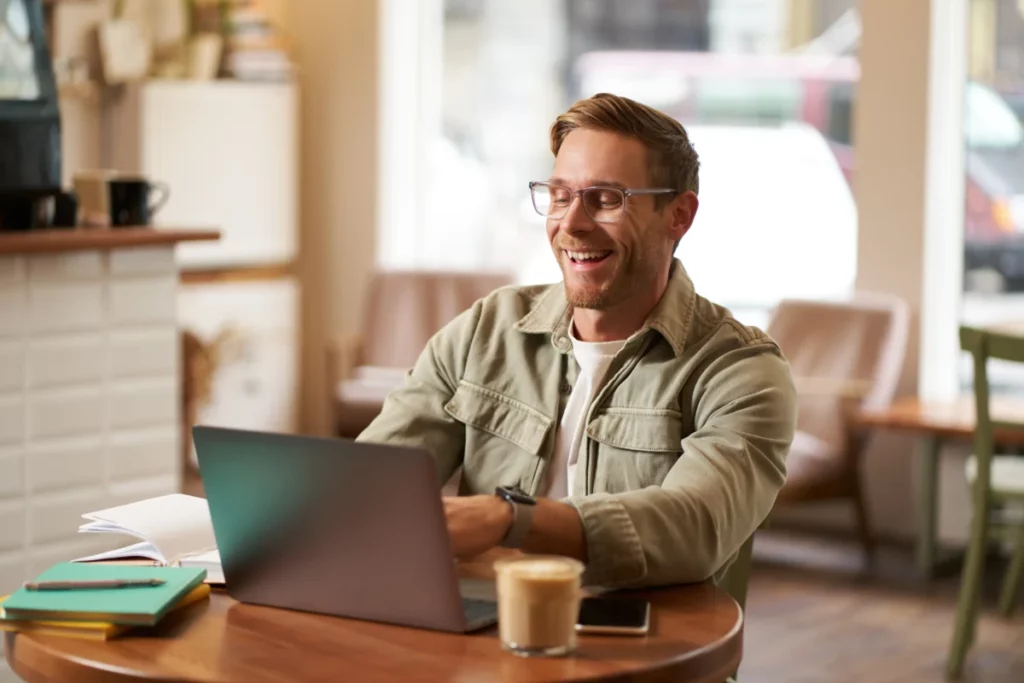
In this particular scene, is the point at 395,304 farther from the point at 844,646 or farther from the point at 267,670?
the point at 267,670

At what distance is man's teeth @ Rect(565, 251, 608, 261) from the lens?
204 centimetres

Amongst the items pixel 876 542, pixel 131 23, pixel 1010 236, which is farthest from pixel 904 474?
pixel 131 23

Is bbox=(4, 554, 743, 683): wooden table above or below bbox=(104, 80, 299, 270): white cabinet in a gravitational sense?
below

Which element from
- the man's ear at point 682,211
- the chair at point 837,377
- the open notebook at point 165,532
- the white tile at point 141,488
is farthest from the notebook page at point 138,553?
the chair at point 837,377

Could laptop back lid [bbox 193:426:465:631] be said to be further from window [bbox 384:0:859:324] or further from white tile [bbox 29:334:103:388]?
window [bbox 384:0:859:324]

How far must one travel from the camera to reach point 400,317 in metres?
6.05

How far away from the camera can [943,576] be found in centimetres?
493

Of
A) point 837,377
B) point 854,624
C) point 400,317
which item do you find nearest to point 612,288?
point 854,624

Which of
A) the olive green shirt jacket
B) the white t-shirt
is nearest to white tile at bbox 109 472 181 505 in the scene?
the olive green shirt jacket

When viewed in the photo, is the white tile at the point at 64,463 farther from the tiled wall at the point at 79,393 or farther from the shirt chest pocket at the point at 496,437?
the shirt chest pocket at the point at 496,437

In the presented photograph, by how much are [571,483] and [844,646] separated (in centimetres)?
231

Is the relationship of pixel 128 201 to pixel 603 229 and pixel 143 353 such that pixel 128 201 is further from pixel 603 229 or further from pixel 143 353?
pixel 603 229

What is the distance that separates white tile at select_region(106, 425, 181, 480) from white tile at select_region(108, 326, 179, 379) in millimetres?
144

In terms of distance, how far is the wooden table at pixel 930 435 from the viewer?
4734 millimetres
